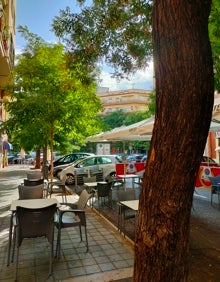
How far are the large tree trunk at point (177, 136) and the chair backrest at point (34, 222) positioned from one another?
2214 mm

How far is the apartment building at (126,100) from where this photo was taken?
227 ft

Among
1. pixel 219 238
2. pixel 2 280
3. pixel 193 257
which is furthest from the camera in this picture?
pixel 219 238

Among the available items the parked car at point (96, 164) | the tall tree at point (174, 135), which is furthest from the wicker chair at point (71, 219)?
the parked car at point (96, 164)

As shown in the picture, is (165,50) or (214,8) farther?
(214,8)

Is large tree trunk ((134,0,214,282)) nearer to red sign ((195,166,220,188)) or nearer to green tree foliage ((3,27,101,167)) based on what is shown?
green tree foliage ((3,27,101,167))

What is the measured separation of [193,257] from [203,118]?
336 centimetres

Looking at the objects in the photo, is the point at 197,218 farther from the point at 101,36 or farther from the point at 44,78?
the point at 44,78

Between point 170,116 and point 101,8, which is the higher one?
point 101,8

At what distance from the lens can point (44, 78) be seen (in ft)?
31.6

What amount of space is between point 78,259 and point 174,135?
3326mm

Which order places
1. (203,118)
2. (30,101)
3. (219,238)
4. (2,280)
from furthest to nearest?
1. (30,101)
2. (219,238)
3. (2,280)
4. (203,118)

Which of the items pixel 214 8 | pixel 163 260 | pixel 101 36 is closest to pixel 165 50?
pixel 163 260

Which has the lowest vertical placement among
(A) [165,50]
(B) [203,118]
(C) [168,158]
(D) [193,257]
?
(D) [193,257]

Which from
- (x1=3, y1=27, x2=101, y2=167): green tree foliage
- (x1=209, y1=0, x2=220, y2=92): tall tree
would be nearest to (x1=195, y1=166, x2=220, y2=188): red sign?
Result: (x1=209, y1=0, x2=220, y2=92): tall tree
